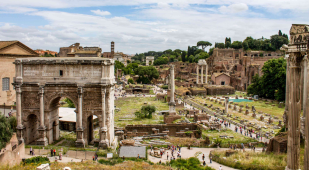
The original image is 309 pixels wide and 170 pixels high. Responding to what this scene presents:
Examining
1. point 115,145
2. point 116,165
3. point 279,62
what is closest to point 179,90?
point 279,62

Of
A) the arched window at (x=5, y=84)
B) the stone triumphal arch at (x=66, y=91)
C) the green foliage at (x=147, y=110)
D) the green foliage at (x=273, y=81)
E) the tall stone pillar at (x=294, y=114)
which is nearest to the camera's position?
the tall stone pillar at (x=294, y=114)

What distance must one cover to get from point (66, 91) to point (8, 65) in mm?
17447

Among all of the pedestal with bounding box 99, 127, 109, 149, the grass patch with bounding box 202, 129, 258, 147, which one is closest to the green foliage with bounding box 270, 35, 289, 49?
the grass patch with bounding box 202, 129, 258, 147

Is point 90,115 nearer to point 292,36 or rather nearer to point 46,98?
point 46,98

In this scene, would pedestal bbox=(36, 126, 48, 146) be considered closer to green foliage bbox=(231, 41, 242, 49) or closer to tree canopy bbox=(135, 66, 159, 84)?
tree canopy bbox=(135, 66, 159, 84)

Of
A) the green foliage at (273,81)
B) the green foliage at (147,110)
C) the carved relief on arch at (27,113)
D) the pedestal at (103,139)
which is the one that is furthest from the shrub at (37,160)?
the green foliage at (273,81)

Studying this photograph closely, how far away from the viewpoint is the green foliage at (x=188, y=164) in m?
17.1

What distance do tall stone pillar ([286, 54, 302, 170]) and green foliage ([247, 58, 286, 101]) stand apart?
39294mm

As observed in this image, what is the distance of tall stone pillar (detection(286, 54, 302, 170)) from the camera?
32.8ft

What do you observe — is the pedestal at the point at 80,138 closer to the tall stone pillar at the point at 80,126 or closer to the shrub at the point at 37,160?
the tall stone pillar at the point at 80,126

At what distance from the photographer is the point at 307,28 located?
906cm

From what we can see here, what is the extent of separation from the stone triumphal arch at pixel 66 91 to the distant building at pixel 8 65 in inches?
573

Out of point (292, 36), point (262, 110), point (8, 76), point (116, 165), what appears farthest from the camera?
point (262, 110)

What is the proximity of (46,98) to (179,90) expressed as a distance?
4544cm
